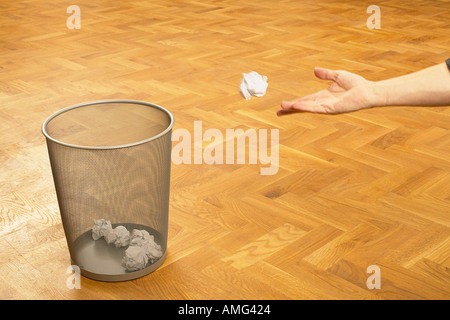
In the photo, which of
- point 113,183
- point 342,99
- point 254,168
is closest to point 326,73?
point 342,99

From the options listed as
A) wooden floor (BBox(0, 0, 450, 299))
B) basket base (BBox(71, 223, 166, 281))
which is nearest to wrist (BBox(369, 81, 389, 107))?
wooden floor (BBox(0, 0, 450, 299))

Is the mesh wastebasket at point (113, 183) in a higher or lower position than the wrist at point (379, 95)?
lower

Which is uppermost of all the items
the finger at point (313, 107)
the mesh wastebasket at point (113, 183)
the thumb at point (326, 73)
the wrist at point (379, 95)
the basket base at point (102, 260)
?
the thumb at point (326, 73)

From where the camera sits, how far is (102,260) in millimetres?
1433

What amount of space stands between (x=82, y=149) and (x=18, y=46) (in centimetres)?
220

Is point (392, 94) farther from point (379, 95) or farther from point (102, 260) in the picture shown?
point (102, 260)

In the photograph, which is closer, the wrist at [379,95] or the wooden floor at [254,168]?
the wrist at [379,95]

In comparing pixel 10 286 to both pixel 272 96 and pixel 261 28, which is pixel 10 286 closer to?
pixel 272 96

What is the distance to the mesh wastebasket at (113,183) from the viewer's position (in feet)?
4.34

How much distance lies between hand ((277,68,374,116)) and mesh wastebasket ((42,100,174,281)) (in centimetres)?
29

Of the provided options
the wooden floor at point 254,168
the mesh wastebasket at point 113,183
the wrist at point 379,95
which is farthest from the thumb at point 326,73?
the wooden floor at point 254,168

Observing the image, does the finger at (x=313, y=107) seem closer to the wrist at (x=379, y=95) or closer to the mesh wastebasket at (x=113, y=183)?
the wrist at (x=379, y=95)

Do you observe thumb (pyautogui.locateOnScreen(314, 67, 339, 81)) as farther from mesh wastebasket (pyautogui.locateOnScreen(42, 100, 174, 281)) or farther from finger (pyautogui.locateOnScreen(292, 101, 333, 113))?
mesh wastebasket (pyautogui.locateOnScreen(42, 100, 174, 281))

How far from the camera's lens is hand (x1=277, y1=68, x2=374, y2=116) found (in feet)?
4.17
